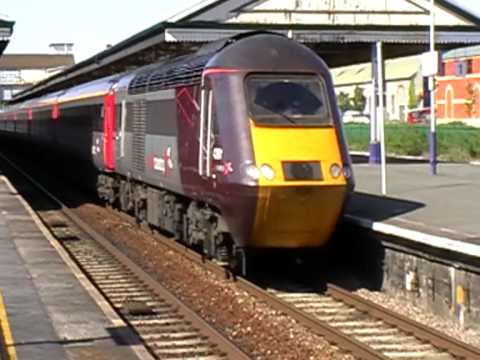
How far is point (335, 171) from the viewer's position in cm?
1295

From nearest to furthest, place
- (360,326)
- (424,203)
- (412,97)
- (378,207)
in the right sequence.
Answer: (360,326), (378,207), (424,203), (412,97)

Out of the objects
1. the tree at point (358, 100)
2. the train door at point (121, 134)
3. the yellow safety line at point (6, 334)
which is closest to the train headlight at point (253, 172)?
the yellow safety line at point (6, 334)

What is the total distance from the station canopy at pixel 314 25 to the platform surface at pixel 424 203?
381 cm

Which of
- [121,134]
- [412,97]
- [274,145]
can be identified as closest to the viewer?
[274,145]

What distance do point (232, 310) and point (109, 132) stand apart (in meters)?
10.7

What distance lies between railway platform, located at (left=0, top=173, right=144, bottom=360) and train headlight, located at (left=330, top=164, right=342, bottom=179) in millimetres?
3234

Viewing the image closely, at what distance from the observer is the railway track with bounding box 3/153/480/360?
33.4 feet

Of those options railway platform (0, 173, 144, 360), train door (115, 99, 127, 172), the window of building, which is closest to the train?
railway platform (0, 173, 144, 360)

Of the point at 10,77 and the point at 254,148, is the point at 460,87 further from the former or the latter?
the point at 10,77

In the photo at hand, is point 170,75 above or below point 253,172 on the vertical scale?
above

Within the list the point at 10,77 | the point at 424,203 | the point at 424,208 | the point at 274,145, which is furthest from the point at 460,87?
the point at 10,77

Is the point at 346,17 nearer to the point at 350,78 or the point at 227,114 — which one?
the point at 227,114

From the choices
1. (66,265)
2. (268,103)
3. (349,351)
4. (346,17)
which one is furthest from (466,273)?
(346,17)

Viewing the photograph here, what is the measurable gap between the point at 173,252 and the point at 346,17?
13.4 meters
